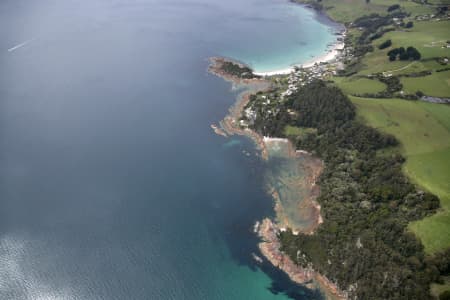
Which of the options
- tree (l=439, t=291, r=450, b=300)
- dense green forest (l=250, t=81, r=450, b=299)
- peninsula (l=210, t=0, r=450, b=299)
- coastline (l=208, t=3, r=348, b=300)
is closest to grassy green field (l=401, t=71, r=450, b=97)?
peninsula (l=210, t=0, r=450, b=299)

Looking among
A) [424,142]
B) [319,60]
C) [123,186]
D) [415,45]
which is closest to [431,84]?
[415,45]

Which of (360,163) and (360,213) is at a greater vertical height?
(360,163)

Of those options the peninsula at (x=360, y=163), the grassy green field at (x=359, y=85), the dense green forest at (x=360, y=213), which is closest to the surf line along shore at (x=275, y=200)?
the peninsula at (x=360, y=163)

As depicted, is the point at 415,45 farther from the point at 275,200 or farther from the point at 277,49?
the point at 275,200

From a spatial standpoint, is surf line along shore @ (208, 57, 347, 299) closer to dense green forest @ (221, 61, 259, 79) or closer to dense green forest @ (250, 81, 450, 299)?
dense green forest @ (221, 61, 259, 79)

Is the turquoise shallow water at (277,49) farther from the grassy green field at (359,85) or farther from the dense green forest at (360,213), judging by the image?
the dense green forest at (360,213)

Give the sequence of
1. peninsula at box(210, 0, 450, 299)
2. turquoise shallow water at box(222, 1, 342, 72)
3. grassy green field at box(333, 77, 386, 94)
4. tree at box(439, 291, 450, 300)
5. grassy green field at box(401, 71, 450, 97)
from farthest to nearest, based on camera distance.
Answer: turquoise shallow water at box(222, 1, 342, 72) → grassy green field at box(333, 77, 386, 94) → grassy green field at box(401, 71, 450, 97) → peninsula at box(210, 0, 450, 299) → tree at box(439, 291, 450, 300)
